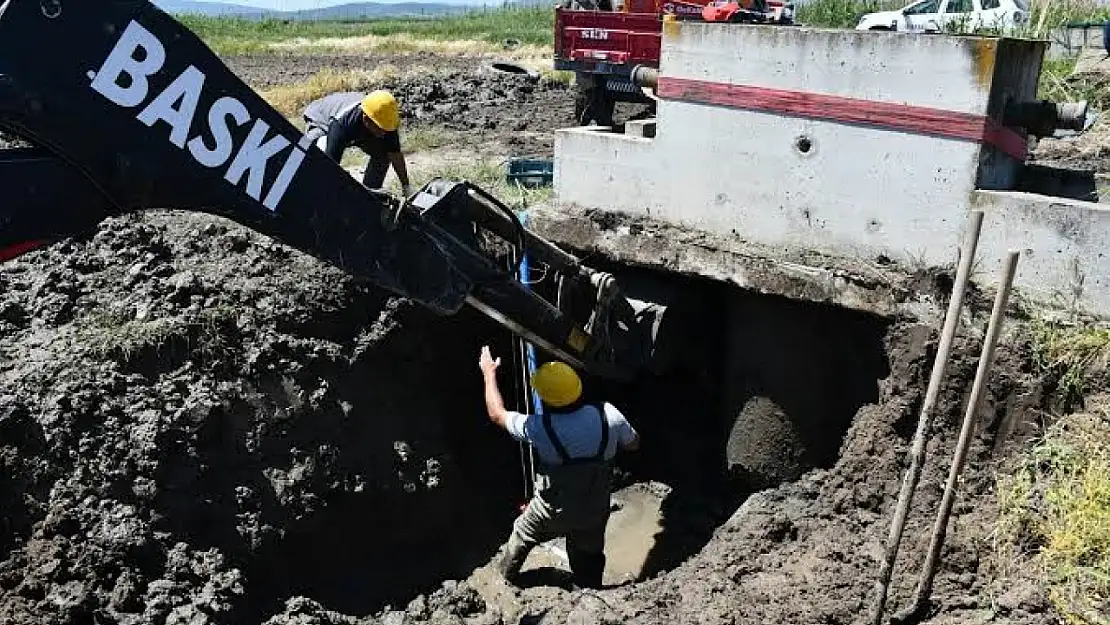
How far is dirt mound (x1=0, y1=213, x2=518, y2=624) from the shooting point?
5.05m

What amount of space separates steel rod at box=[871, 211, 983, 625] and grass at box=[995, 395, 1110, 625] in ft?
1.56

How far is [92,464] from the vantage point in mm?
5234

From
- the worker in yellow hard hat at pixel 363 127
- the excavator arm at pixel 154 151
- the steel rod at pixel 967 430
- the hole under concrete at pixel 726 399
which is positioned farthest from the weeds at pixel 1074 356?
the worker in yellow hard hat at pixel 363 127

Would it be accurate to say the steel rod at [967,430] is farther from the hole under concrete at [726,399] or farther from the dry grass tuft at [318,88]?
the dry grass tuft at [318,88]

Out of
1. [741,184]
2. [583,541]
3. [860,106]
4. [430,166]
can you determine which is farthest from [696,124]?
[430,166]

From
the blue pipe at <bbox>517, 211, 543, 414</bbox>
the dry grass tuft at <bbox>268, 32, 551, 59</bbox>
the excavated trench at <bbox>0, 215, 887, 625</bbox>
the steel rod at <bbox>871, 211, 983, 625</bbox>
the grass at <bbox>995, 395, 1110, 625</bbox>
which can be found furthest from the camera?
the dry grass tuft at <bbox>268, 32, 551, 59</bbox>

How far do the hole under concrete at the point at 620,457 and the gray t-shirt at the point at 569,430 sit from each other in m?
0.64

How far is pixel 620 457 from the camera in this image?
7746 mm

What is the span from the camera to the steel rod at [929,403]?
4.50 metres

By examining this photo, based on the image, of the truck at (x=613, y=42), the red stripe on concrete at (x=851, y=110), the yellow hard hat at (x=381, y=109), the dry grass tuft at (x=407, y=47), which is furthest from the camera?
the dry grass tuft at (x=407, y=47)

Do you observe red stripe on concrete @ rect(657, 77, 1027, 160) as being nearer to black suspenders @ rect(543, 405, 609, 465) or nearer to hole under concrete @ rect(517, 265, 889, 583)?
hole under concrete @ rect(517, 265, 889, 583)

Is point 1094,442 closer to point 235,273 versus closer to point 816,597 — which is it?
point 816,597

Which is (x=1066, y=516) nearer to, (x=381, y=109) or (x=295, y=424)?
(x=295, y=424)

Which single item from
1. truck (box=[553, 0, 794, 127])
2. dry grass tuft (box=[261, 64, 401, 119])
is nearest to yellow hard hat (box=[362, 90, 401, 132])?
truck (box=[553, 0, 794, 127])
